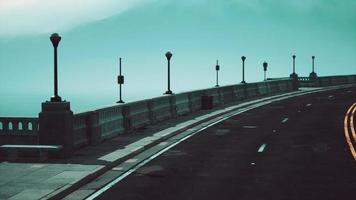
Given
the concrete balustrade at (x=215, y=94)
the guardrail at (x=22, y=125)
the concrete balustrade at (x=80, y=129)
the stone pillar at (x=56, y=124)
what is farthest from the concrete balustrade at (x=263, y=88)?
the stone pillar at (x=56, y=124)

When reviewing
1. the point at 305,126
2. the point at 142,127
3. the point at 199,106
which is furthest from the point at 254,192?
the point at 199,106

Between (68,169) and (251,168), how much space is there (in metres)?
4.91

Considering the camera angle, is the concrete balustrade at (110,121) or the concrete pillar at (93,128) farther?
the concrete balustrade at (110,121)

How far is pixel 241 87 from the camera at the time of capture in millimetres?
45344

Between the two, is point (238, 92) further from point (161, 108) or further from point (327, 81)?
point (327, 81)

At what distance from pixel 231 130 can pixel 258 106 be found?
14.9 metres

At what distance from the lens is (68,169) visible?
14148mm

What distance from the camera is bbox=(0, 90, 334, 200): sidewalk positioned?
38.4 ft

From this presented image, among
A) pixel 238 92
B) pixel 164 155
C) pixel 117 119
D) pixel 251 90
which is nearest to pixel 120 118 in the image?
pixel 117 119

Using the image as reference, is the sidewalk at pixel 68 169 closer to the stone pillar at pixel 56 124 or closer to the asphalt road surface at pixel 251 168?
the stone pillar at pixel 56 124

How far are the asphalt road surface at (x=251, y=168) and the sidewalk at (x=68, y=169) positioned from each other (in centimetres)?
90

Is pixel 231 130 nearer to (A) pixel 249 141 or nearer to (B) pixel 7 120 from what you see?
(A) pixel 249 141

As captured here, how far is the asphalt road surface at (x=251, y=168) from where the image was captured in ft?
39.5

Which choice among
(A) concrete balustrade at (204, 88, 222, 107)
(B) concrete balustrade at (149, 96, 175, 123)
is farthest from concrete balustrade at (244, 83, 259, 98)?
(B) concrete balustrade at (149, 96, 175, 123)
